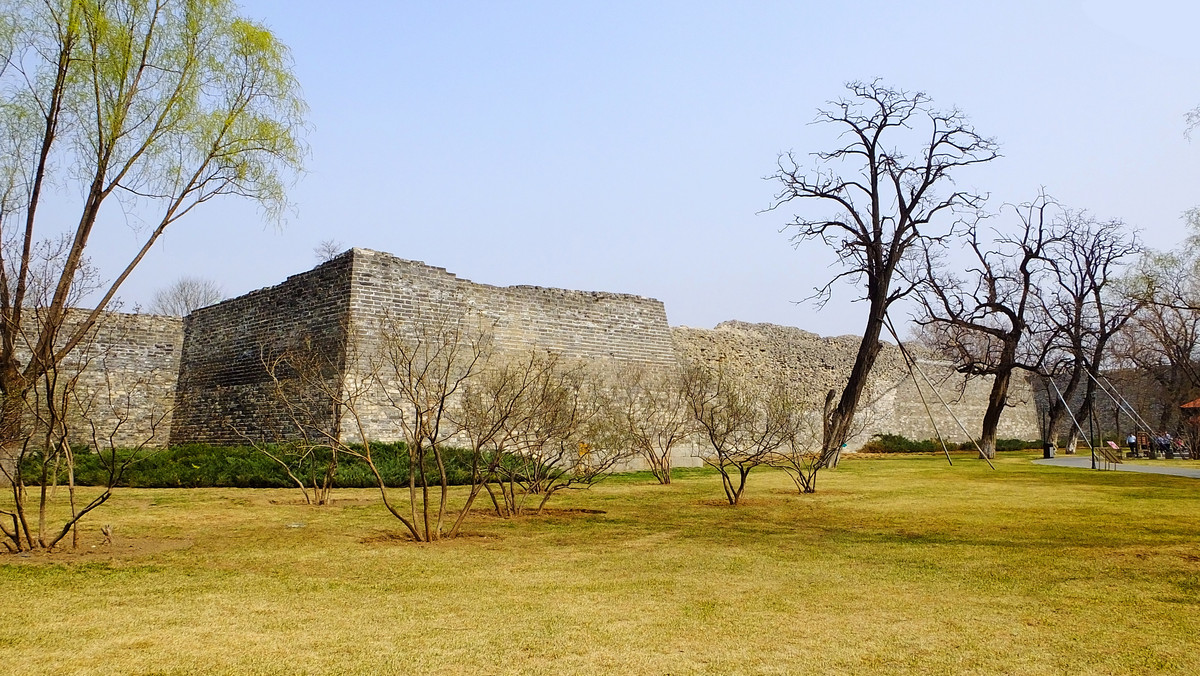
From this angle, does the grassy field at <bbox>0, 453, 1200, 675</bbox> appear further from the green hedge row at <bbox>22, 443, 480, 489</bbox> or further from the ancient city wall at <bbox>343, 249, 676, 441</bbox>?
the ancient city wall at <bbox>343, 249, 676, 441</bbox>

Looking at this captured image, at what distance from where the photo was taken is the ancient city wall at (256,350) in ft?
54.3

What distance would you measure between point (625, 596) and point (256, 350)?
15.2 meters

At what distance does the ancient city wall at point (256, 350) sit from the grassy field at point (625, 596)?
295 inches

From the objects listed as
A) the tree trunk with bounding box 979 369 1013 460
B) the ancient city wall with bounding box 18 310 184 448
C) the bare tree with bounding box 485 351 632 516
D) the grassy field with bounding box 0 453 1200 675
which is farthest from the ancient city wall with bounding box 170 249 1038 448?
the grassy field with bounding box 0 453 1200 675

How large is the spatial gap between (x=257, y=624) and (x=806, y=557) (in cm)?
390

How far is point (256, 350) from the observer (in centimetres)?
1812

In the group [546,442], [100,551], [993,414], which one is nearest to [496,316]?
[546,442]

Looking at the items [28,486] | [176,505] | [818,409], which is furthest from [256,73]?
[818,409]

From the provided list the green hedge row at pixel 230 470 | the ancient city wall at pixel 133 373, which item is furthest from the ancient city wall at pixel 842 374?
the ancient city wall at pixel 133 373

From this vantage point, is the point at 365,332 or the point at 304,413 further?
the point at 365,332

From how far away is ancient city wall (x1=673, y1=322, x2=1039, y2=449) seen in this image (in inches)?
1009

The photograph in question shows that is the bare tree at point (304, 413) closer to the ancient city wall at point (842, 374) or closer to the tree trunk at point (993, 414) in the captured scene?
the ancient city wall at point (842, 374)

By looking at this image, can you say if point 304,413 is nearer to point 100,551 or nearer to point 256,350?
point 256,350

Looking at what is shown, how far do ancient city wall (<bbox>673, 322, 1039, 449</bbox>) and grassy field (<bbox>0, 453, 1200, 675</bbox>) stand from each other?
15764 mm
